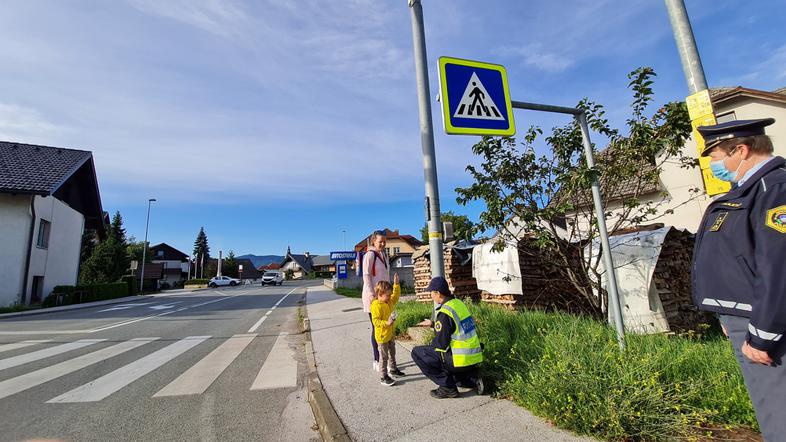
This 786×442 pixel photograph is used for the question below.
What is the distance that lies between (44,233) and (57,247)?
136cm

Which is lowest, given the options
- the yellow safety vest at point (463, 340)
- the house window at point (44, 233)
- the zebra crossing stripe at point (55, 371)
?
the zebra crossing stripe at point (55, 371)

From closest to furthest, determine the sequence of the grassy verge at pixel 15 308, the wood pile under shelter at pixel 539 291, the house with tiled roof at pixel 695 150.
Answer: the wood pile under shelter at pixel 539 291, the house with tiled roof at pixel 695 150, the grassy verge at pixel 15 308

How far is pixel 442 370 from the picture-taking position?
378cm

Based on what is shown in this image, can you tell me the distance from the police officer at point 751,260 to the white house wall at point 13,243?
80.4 feet

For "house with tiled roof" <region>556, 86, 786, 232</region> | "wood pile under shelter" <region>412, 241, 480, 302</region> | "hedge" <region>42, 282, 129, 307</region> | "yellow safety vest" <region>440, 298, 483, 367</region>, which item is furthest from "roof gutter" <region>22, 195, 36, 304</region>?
"house with tiled roof" <region>556, 86, 786, 232</region>

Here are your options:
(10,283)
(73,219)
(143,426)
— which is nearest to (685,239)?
(143,426)

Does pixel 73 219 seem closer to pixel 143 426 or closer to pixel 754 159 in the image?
pixel 143 426

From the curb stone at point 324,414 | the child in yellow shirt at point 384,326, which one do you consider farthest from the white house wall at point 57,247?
the child in yellow shirt at point 384,326

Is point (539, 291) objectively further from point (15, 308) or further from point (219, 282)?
point (219, 282)

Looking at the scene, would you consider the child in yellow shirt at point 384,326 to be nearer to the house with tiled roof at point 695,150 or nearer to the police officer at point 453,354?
the police officer at point 453,354

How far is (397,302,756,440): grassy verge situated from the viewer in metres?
2.62

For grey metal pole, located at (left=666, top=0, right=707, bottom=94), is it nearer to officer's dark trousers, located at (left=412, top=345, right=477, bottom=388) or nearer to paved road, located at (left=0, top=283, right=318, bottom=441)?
officer's dark trousers, located at (left=412, top=345, right=477, bottom=388)

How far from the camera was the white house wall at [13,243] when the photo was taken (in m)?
16.8

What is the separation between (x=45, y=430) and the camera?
345 centimetres
